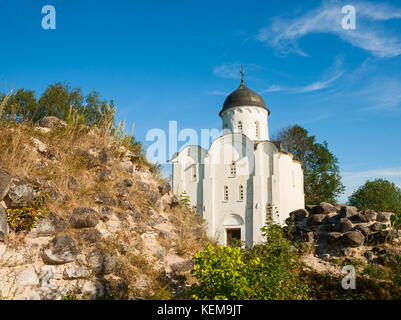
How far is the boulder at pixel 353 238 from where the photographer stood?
424 inches

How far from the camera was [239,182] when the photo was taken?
22859 mm

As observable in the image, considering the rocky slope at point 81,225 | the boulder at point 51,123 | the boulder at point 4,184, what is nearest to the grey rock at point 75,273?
the rocky slope at point 81,225

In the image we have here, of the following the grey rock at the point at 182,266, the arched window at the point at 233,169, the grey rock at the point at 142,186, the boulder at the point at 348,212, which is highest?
the arched window at the point at 233,169

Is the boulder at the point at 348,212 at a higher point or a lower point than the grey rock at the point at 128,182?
lower

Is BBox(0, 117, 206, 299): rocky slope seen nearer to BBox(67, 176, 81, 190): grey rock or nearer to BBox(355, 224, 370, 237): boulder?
BBox(67, 176, 81, 190): grey rock

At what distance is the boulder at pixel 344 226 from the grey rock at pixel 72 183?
8.96 metres

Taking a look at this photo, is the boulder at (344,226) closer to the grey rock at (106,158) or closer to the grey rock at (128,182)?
the grey rock at (128,182)

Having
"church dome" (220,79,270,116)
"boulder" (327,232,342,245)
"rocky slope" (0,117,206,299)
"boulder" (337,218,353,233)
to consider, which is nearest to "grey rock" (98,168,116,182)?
"rocky slope" (0,117,206,299)

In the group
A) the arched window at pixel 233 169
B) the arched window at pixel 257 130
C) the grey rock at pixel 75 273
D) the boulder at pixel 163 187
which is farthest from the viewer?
the arched window at pixel 257 130

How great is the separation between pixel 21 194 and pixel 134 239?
252 centimetres

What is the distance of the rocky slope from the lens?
5.53 metres

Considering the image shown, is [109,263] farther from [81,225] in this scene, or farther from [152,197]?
[152,197]

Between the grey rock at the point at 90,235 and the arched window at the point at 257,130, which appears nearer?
the grey rock at the point at 90,235

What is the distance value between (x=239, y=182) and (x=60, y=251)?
1779 centimetres
